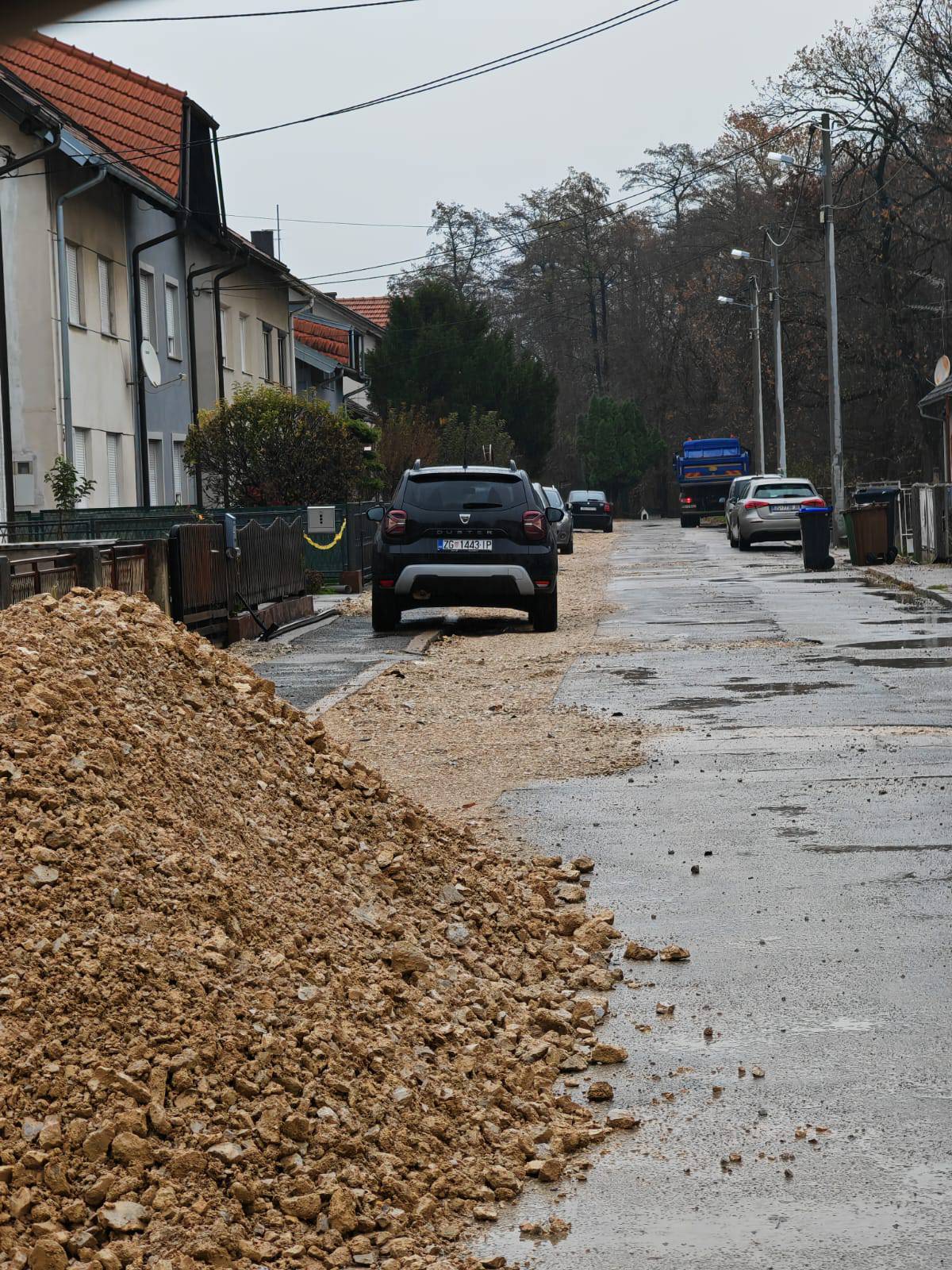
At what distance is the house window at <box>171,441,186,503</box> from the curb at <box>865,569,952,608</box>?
13.5 m

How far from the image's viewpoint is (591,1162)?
414cm

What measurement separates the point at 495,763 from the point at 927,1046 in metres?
5.53

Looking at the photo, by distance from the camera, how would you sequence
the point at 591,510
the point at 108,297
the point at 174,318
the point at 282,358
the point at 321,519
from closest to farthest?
the point at 321,519
the point at 108,297
the point at 174,318
the point at 282,358
the point at 591,510

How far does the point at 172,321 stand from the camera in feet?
116

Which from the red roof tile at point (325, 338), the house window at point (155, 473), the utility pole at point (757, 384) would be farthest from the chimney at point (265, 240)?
the house window at point (155, 473)

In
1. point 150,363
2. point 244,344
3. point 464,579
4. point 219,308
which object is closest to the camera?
point 464,579

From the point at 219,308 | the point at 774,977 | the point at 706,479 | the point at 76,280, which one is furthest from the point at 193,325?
the point at 706,479

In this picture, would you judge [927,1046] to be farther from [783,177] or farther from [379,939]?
[783,177]

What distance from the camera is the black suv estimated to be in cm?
1881

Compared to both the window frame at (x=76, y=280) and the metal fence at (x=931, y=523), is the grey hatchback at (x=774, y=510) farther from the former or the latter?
the window frame at (x=76, y=280)

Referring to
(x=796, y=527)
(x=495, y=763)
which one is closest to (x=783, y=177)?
(x=796, y=527)

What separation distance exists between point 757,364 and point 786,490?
29.9 meters

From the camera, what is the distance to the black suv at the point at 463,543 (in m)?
18.8

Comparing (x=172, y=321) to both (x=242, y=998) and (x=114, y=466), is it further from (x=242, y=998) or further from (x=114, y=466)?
(x=242, y=998)
